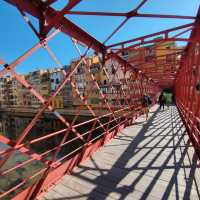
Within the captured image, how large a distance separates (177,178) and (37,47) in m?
3.74

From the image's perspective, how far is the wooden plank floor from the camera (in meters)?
2.87

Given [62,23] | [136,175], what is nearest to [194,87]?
[136,175]

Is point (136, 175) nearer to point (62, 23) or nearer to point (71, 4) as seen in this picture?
point (71, 4)

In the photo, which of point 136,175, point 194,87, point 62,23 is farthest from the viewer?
point 194,87

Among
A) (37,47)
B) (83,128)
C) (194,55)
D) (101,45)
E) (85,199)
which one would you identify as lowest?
(83,128)

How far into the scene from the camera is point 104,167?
386 cm

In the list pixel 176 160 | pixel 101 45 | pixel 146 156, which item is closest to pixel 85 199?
pixel 146 156

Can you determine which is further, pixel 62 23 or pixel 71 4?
pixel 62 23

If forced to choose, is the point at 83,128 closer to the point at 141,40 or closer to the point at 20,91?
the point at 141,40

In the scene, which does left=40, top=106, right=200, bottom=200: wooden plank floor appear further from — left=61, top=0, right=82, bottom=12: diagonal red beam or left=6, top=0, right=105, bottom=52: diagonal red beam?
left=61, top=0, right=82, bottom=12: diagonal red beam

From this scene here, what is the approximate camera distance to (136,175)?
3.46 metres

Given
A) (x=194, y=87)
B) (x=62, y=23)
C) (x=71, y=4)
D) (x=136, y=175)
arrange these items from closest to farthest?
(x=71, y=4) → (x=136, y=175) → (x=62, y=23) → (x=194, y=87)

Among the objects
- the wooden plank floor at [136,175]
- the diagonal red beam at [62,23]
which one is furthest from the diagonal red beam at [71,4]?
the wooden plank floor at [136,175]

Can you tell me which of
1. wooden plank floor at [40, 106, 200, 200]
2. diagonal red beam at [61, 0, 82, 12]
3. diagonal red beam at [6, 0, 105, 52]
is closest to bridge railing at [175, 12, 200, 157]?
wooden plank floor at [40, 106, 200, 200]
